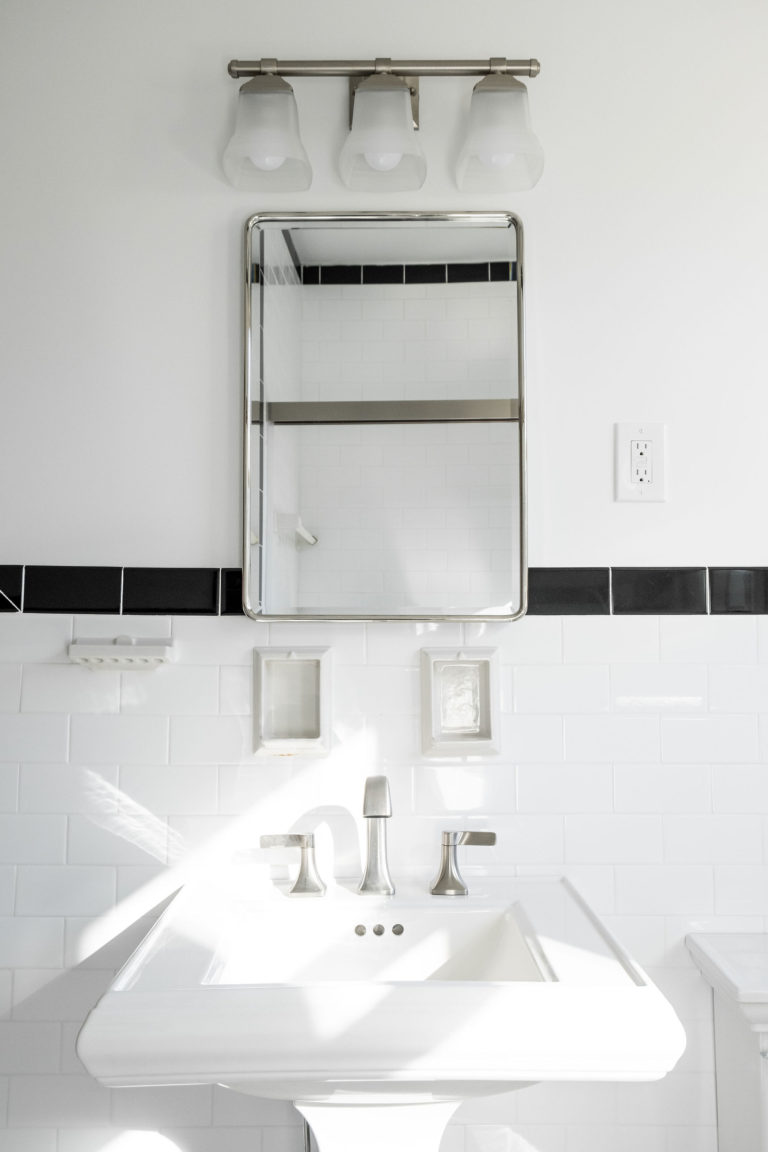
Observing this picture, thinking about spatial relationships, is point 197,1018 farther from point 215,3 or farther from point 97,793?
point 215,3

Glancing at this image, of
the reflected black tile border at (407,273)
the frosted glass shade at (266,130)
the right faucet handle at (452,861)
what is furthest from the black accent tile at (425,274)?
the right faucet handle at (452,861)

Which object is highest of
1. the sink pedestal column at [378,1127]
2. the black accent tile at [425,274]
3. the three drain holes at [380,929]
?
the black accent tile at [425,274]

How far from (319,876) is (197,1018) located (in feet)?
1.66

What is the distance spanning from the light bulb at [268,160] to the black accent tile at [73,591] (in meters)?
0.73

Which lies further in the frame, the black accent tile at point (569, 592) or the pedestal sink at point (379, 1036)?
the black accent tile at point (569, 592)

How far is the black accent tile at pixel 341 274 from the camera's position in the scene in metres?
1.58

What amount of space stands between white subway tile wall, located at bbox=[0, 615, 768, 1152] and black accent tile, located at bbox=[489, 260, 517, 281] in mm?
595

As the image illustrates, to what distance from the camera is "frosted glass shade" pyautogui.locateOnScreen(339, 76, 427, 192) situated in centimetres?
150

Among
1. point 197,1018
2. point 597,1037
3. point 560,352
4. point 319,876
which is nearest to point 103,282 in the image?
point 560,352

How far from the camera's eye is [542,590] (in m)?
1.57

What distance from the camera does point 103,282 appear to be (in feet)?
5.24

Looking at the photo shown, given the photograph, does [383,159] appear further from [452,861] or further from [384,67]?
[452,861]

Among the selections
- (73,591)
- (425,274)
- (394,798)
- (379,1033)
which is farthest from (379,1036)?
(425,274)

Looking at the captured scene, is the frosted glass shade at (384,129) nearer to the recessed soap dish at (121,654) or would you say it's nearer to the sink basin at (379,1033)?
the recessed soap dish at (121,654)
